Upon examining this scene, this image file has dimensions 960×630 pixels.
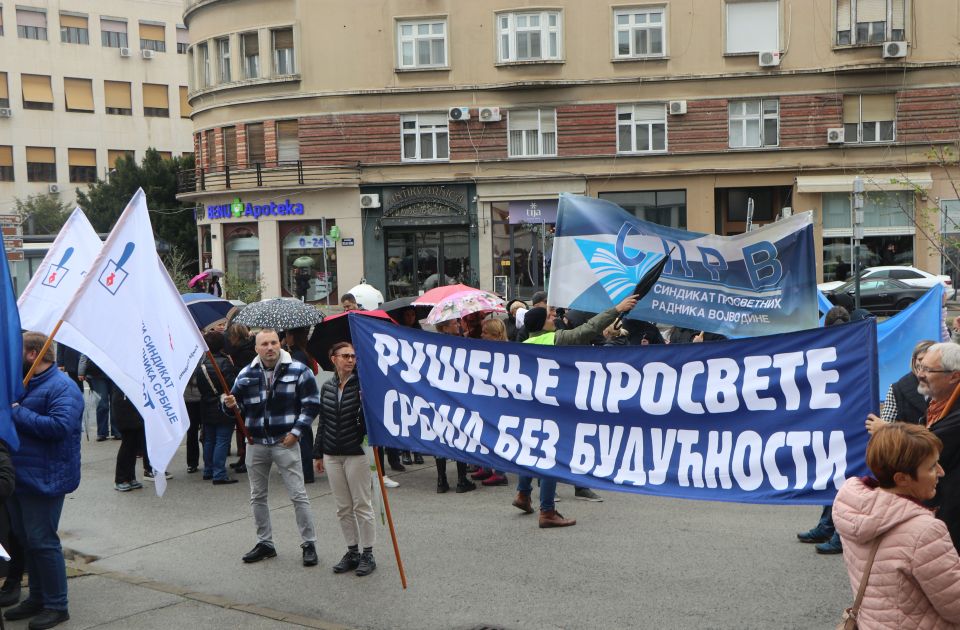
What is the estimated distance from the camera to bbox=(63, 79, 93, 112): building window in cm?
5706

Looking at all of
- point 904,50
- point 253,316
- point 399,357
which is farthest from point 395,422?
point 904,50

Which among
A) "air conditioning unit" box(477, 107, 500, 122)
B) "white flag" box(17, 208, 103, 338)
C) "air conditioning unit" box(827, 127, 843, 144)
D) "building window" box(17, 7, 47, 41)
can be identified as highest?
"building window" box(17, 7, 47, 41)

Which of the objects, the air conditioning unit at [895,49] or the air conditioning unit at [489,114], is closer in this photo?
the air conditioning unit at [895,49]

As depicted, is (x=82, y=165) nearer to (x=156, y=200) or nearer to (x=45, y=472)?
(x=156, y=200)

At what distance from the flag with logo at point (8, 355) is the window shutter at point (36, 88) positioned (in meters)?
55.7

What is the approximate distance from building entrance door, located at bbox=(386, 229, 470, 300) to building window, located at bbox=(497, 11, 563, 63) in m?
6.34

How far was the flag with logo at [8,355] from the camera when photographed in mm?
5633

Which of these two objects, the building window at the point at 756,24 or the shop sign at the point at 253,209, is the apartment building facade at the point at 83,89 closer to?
the shop sign at the point at 253,209

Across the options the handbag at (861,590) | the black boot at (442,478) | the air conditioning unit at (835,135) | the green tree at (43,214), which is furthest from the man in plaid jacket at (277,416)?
the green tree at (43,214)

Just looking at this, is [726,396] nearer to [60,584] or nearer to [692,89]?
[60,584]

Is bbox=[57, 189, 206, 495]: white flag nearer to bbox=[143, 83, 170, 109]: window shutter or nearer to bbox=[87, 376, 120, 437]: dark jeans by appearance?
bbox=[87, 376, 120, 437]: dark jeans

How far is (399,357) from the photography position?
676 cm

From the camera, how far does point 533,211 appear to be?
34.2 metres

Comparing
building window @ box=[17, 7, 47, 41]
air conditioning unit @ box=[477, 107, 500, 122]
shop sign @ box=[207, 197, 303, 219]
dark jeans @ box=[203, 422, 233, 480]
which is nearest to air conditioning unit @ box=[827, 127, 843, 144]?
air conditioning unit @ box=[477, 107, 500, 122]
